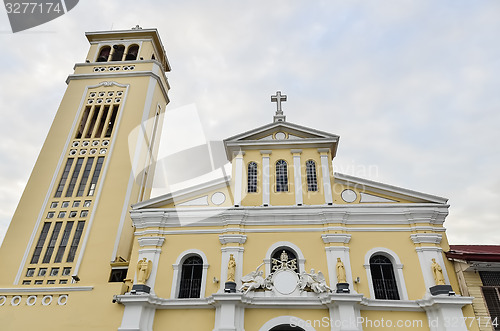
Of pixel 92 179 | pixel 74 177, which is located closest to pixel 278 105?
pixel 92 179

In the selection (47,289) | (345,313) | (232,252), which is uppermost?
(232,252)

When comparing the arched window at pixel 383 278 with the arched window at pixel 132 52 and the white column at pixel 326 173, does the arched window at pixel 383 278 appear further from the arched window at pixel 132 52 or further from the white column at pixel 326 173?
the arched window at pixel 132 52

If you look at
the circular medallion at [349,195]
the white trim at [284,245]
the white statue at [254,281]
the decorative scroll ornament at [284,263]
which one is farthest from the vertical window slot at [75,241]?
the circular medallion at [349,195]

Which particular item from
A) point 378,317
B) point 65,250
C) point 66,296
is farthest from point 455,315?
point 65,250

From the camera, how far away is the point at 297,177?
56.9 feet

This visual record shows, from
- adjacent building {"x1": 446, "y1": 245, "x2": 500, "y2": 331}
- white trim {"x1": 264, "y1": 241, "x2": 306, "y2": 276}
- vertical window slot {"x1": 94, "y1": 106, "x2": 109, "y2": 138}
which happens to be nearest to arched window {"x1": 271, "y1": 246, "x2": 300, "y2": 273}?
white trim {"x1": 264, "y1": 241, "x2": 306, "y2": 276}

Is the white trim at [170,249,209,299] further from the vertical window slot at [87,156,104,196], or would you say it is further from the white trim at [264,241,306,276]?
the vertical window slot at [87,156,104,196]

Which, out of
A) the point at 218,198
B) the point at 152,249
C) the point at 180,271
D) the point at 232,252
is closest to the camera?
the point at 232,252

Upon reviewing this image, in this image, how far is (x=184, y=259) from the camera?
52.2ft

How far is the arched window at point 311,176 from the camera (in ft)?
56.2

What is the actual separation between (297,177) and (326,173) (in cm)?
137

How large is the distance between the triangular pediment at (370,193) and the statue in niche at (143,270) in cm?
873

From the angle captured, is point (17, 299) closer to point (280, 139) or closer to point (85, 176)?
point (85, 176)

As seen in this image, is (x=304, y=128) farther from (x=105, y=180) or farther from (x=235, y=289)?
(x=105, y=180)
